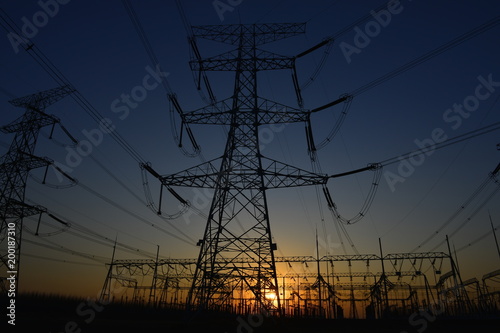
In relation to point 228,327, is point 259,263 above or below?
above

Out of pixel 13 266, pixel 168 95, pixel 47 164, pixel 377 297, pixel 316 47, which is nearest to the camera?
pixel 168 95

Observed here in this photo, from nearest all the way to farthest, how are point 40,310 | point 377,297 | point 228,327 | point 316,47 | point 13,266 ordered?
point 228,327
point 316,47
point 13,266
point 40,310
point 377,297

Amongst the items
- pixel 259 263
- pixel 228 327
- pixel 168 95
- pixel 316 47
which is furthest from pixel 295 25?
pixel 228 327

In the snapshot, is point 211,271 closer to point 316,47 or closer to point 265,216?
point 265,216

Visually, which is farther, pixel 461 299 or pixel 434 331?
pixel 461 299

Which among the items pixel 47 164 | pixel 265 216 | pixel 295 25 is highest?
pixel 295 25

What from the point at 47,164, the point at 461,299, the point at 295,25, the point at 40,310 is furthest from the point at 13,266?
the point at 461,299

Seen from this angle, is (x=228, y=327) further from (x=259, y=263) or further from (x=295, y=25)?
(x=295, y=25)
